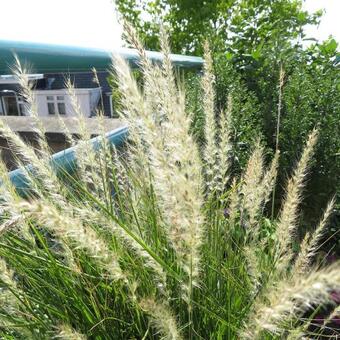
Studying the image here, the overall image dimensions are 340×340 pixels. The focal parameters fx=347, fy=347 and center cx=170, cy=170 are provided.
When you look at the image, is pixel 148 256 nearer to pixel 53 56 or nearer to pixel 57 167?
pixel 57 167

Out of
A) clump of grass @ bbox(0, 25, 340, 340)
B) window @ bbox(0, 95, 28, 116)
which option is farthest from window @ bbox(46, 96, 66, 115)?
clump of grass @ bbox(0, 25, 340, 340)

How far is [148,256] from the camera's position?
0.74 metres

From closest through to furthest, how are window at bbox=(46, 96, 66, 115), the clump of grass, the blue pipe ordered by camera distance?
1. the clump of grass
2. the blue pipe
3. window at bbox=(46, 96, 66, 115)

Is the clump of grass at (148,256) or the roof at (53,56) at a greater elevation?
the roof at (53,56)

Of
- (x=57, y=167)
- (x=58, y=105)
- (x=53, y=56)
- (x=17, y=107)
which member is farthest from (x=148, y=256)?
(x=17, y=107)

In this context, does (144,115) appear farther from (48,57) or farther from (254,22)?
(254,22)

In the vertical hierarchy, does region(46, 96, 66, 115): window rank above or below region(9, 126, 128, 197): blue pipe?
below

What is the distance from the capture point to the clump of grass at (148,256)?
683mm

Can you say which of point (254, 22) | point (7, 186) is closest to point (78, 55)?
point (7, 186)

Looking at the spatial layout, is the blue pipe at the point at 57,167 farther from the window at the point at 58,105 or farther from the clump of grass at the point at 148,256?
the window at the point at 58,105

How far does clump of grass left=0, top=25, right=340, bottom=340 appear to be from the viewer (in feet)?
2.24

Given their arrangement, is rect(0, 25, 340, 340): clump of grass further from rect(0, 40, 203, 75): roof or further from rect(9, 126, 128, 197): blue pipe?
rect(0, 40, 203, 75): roof

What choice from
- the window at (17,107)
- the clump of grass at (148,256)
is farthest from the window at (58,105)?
the clump of grass at (148,256)

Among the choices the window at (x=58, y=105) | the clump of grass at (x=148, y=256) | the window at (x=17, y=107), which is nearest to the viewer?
the clump of grass at (x=148, y=256)
